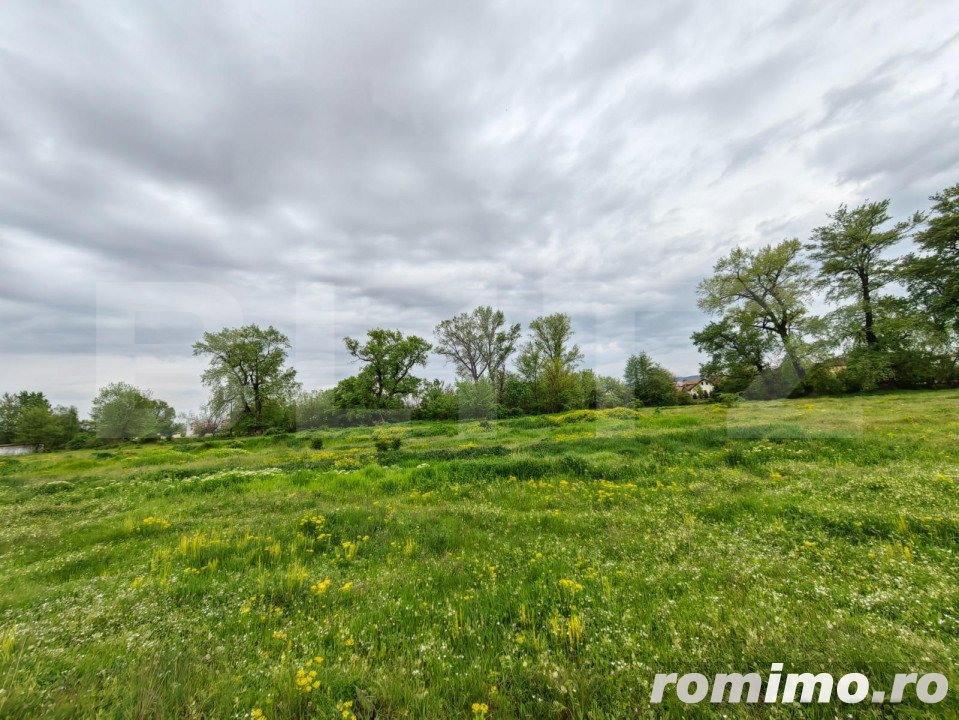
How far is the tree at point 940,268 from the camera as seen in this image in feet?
97.7

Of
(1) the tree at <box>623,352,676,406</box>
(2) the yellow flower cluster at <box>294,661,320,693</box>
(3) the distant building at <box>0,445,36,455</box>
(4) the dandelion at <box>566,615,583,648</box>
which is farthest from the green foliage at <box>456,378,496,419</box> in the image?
(3) the distant building at <box>0,445,36,455</box>

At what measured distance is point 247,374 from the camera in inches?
1964

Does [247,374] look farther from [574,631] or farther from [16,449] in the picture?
[574,631]

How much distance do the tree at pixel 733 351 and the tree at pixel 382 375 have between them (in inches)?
1563

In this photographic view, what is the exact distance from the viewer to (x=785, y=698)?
8.55ft

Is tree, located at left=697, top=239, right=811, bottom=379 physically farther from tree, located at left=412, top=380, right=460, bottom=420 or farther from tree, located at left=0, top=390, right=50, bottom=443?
tree, located at left=0, top=390, right=50, bottom=443

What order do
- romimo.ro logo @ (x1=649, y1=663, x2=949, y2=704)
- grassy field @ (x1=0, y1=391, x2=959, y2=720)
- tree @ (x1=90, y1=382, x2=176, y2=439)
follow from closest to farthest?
romimo.ro logo @ (x1=649, y1=663, x2=949, y2=704), grassy field @ (x1=0, y1=391, x2=959, y2=720), tree @ (x1=90, y1=382, x2=176, y2=439)

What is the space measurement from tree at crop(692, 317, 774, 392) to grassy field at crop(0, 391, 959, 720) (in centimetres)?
3790

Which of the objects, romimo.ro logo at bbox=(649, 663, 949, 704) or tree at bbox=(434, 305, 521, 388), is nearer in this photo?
romimo.ro logo at bbox=(649, 663, 949, 704)

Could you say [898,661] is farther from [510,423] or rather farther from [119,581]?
[510,423]

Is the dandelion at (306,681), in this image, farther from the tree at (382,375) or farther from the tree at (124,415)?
the tree at (124,415)

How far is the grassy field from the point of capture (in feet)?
9.22

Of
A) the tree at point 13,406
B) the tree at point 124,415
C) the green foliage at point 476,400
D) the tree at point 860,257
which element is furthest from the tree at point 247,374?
the tree at point 860,257

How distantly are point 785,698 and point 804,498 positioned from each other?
20.2ft
